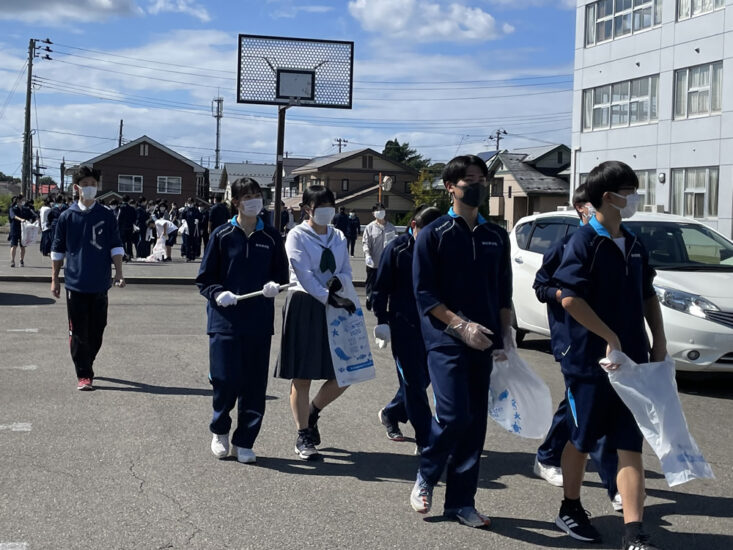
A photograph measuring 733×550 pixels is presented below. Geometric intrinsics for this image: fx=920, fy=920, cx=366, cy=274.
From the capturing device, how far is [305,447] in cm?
599

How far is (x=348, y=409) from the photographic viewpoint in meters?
7.59

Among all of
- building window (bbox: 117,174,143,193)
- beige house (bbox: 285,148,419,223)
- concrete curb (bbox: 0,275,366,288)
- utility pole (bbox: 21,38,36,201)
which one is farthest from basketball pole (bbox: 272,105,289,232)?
beige house (bbox: 285,148,419,223)

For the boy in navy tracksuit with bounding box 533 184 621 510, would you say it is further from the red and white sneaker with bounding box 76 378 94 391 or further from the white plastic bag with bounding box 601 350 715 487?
the red and white sneaker with bounding box 76 378 94 391

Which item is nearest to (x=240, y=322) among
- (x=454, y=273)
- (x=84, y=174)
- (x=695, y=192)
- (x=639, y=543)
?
(x=454, y=273)

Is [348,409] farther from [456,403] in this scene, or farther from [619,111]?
[619,111]

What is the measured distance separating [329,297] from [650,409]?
2.31m

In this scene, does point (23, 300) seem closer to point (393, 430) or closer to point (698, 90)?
point (393, 430)

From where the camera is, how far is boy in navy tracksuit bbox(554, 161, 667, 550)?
4.25 meters

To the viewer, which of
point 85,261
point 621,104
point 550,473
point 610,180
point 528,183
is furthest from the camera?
point 528,183

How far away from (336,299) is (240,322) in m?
0.63

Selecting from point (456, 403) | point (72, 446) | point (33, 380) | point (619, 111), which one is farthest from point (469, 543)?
point (619, 111)

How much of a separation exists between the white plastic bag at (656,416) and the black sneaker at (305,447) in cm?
238

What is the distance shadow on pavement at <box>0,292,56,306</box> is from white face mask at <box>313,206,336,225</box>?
31.7ft

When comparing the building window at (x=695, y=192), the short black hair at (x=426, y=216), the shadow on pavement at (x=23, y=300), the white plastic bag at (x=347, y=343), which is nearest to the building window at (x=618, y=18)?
the building window at (x=695, y=192)
